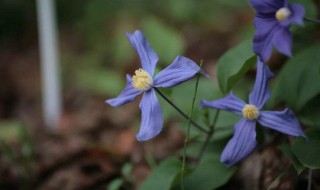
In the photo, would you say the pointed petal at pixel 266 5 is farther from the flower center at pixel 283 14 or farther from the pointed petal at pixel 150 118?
the pointed petal at pixel 150 118

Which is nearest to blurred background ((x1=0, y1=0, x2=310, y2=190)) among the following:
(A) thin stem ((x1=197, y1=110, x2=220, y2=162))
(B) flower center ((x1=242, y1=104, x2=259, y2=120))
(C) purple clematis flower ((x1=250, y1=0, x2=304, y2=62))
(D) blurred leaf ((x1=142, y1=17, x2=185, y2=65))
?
(D) blurred leaf ((x1=142, y1=17, x2=185, y2=65))

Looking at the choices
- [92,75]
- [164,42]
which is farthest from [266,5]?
[92,75]

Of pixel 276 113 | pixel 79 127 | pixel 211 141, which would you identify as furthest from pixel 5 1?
pixel 276 113

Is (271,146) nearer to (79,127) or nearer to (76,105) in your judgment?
(79,127)

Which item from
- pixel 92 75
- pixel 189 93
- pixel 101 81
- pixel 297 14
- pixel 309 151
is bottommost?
pixel 309 151

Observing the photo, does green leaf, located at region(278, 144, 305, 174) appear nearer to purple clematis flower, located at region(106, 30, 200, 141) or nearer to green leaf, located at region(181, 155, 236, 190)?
green leaf, located at region(181, 155, 236, 190)

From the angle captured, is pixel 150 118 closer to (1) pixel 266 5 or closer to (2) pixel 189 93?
(1) pixel 266 5

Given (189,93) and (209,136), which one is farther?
(189,93)
